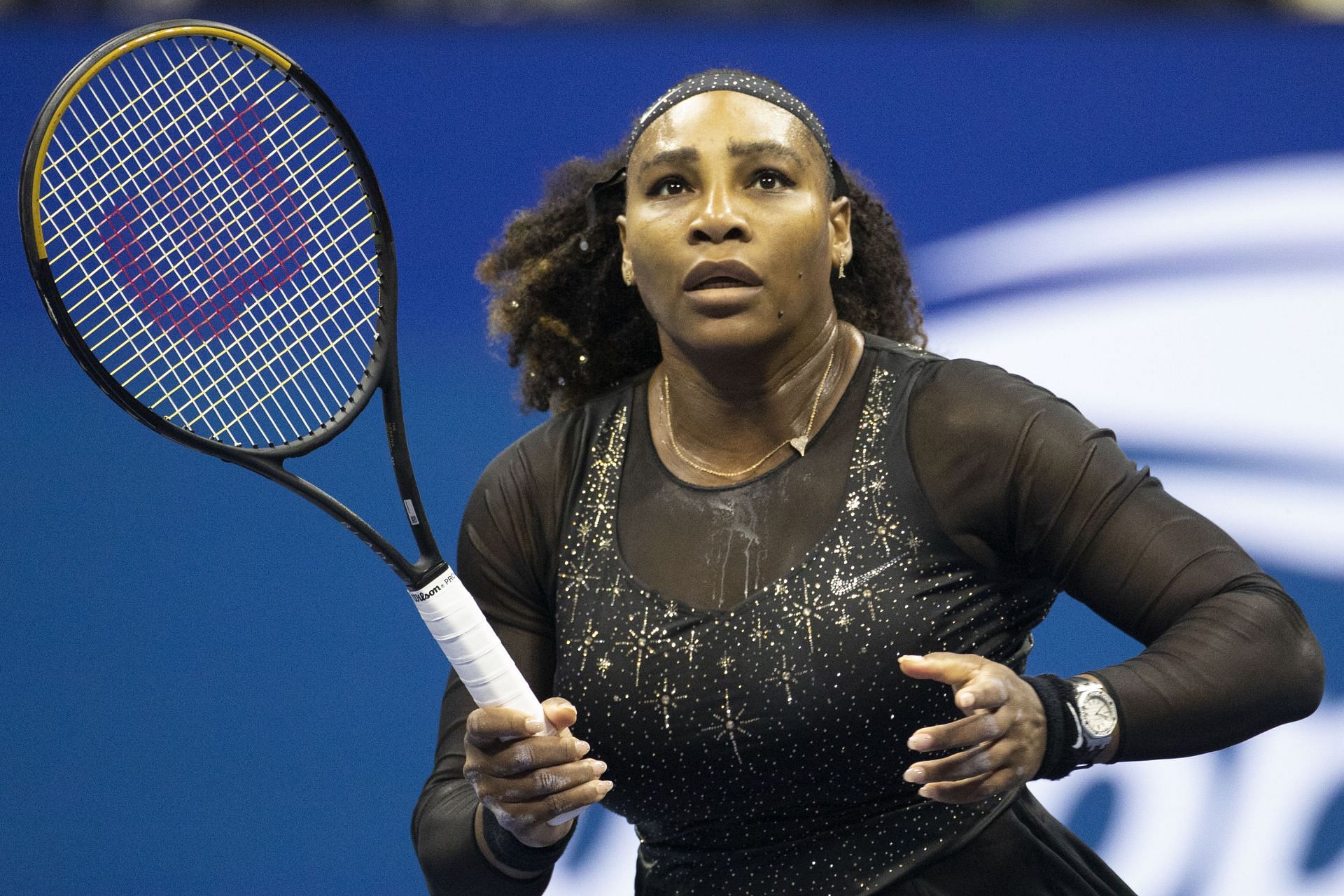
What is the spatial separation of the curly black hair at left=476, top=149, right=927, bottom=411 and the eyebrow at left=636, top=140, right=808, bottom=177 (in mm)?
198

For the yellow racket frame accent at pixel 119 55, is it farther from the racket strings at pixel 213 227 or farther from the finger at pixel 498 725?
the racket strings at pixel 213 227

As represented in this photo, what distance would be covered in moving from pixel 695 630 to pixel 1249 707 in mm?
446

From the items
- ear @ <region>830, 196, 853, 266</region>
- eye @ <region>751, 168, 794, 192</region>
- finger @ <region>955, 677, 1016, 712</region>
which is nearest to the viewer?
finger @ <region>955, 677, 1016, 712</region>

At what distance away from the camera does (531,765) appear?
126 centimetres

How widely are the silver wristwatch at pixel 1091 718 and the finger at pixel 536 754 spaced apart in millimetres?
366

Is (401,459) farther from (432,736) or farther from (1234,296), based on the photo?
(1234,296)

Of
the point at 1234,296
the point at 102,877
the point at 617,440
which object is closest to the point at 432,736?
the point at 102,877

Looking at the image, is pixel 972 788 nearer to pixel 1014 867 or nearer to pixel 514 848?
pixel 1014 867

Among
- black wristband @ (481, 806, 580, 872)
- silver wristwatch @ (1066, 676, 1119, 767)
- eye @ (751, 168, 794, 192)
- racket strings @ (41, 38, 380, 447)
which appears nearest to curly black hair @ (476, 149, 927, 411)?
eye @ (751, 168, 794, 192)

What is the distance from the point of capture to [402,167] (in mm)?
2445

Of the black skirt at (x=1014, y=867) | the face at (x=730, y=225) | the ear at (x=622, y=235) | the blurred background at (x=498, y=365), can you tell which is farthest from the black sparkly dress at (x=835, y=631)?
the blurred background at (x=498, y=365)

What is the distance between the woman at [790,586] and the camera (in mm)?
1279

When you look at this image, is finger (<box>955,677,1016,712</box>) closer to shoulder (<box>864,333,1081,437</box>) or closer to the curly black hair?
shoulder (<box>864,333,1081,437</box>)

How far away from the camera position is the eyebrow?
1460mm
